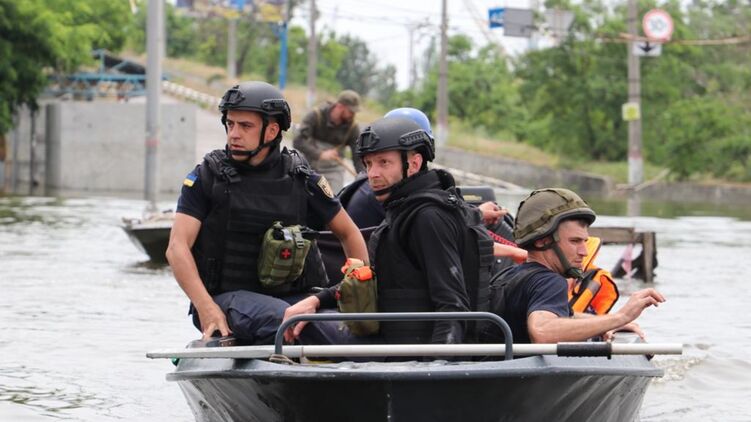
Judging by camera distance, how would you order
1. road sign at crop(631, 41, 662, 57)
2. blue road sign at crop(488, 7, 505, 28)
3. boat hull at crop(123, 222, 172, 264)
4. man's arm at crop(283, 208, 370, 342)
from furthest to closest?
blue road sign at crop(488, 7, 505, 28) → road sign at crop(631, 41, 662, 57) → boat hull at crop(123, 222, 172, 264) → man's arm at crop(283, 208, 370, 342)

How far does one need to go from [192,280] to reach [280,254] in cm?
41

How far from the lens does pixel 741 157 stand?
49406 mm

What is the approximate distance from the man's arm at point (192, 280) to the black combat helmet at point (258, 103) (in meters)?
0.44

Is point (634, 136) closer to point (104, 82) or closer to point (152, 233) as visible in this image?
point (104, 82)

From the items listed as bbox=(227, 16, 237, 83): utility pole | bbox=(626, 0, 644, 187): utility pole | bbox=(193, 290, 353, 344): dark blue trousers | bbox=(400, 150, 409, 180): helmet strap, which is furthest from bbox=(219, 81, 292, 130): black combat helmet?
bbox=(227, 16, 237, 83): utility pole

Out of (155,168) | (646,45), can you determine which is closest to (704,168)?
(646,45)

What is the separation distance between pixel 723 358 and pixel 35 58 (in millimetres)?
34283

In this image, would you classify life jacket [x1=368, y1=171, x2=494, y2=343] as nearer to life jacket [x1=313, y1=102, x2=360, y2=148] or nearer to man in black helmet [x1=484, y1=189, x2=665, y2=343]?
man in black helmet [x1=484, y1=189, x2=665, y2=343]

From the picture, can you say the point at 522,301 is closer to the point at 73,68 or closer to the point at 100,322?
the point at 100,322

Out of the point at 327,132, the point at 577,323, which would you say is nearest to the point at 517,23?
the point at 327,132

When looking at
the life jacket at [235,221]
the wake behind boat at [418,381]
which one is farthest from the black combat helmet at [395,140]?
the life jacket at [235,221]

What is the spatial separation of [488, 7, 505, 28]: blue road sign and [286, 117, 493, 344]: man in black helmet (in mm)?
45778

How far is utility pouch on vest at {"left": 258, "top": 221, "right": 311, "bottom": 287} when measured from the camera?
7.80 metres

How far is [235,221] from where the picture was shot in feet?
25.8
